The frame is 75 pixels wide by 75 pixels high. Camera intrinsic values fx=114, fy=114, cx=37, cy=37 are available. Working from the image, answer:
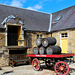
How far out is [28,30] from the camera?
41.1 feet

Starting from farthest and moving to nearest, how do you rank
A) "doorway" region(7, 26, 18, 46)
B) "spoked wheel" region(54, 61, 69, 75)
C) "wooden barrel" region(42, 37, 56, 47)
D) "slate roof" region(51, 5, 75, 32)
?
1. "doorway" region(7, 26, 18, 46)
2. "slate roof" region(51, 5, 75, 32)
3. "wooden barrel" region(42, 37, 56, 47)
4. "spoked wheel" region(54, 61, 69, 75)

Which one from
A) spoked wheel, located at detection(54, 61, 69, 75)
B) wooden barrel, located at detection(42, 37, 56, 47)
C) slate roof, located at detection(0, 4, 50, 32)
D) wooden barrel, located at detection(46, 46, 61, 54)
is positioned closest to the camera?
spoked wheel, located at detection(54, 61, 69, 75)

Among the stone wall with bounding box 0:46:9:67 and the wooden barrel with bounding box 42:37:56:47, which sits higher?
the wooden barrel with bounding box 42:37:56:47

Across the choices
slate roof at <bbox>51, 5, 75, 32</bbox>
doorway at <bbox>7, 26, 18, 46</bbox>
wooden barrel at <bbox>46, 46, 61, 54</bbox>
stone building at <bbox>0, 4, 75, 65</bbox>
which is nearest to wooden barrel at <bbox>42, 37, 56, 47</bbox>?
wooden barrel at <bbox>46, 46, 61, 54</bbox>

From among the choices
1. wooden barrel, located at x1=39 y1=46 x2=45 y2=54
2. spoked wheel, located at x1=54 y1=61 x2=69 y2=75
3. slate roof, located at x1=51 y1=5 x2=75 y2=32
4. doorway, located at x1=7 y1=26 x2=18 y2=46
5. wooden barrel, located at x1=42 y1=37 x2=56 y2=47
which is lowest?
spoked wheel, located at x1=54 y1=61 x2=69 y2=75

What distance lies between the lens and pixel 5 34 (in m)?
11.0

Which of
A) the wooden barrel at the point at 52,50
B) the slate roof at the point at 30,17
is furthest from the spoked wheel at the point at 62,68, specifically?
the slate roof at the point at 30,17

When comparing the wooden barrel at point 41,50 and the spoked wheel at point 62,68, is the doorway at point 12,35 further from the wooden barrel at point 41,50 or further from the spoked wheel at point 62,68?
the spoked wheel at point 62,68

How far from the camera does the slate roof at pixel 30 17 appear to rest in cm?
1320

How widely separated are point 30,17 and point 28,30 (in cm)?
322

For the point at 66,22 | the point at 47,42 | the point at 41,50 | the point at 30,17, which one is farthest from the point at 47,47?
the point at 30,17

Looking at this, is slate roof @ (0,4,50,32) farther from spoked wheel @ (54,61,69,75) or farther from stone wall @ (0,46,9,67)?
spoked wheel @ (54,61,69,75)

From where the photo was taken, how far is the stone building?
1098cm

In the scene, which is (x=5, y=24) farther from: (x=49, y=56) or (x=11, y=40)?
(x=49, y=56)
